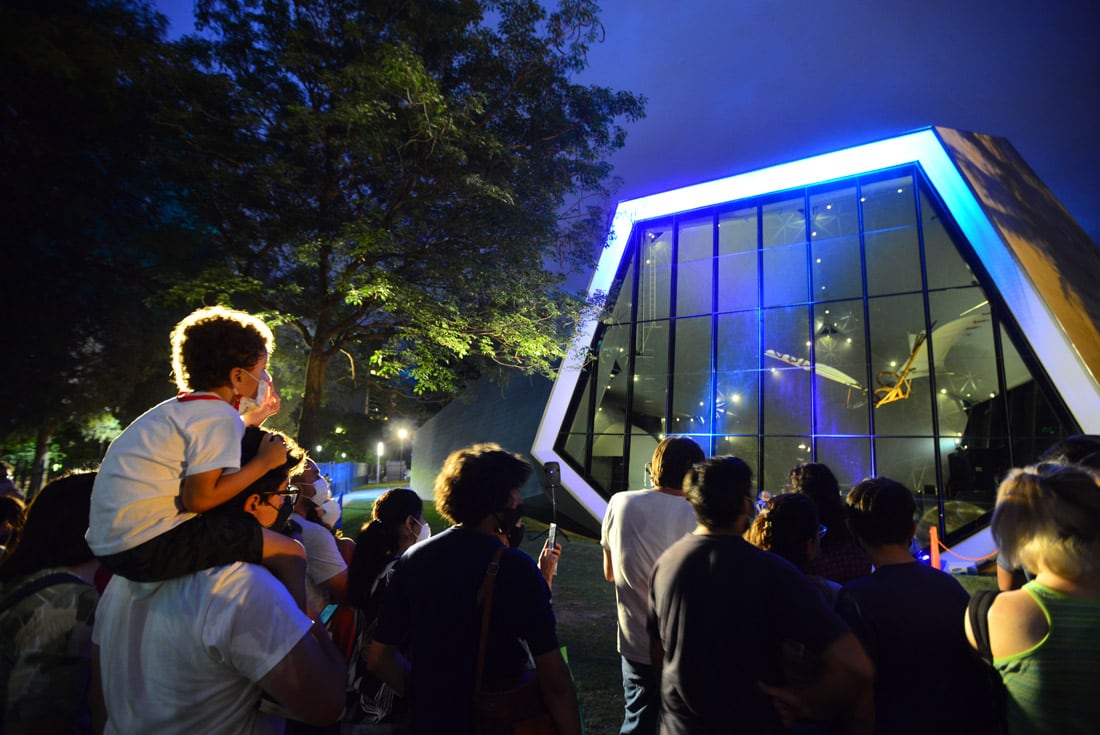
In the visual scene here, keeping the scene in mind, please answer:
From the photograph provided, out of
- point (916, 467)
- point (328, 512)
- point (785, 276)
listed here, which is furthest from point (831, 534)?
point (785, 276)

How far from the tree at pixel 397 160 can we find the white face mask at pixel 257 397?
646 cm

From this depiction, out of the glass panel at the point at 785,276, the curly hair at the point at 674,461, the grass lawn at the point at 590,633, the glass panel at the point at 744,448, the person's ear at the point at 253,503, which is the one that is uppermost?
the glass panel at the point at 785,276

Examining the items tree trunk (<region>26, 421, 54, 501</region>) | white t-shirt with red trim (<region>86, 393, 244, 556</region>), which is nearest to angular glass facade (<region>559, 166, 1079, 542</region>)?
white t-shirt with red trim (<region>86, 393, 244, 556</region>)

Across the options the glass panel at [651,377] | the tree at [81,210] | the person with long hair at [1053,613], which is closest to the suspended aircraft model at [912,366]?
the glass panel at [651,377]

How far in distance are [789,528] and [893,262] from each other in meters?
12.4

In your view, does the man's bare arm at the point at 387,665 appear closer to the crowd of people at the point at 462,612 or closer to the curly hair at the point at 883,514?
the crowd of people at the point at 462,612

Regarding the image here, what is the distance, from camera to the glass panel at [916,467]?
1024cm

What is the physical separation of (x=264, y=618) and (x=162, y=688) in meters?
0.32

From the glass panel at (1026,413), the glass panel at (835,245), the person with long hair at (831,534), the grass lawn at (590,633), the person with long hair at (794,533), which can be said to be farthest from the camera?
the glass panel at (835,245)

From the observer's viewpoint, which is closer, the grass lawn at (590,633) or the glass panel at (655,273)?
the grass lawn at (590,633)

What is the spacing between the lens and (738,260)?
13.5 meters

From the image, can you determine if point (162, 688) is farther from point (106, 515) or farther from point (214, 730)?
point (106, 515)

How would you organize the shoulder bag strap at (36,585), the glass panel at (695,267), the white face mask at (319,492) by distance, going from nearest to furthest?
the shoulder bag strap at (36,585)
the white face mask at (319,492)
the glass panel at (695,267)

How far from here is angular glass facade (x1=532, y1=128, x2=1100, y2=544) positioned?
9.88m
